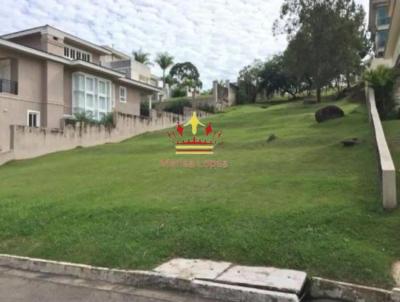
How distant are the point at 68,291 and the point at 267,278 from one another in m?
2.68

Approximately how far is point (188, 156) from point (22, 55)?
16.6 meters

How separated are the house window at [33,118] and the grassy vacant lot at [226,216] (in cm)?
1548

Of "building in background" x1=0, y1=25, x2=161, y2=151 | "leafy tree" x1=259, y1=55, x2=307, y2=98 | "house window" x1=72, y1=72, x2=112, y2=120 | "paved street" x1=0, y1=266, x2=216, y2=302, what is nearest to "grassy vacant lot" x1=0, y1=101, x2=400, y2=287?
"paved street" x1=0, y1=266, x2=216, y2=302

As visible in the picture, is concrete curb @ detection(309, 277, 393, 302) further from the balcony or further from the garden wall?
the balcony

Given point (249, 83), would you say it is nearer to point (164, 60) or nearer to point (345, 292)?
point (164, 60)

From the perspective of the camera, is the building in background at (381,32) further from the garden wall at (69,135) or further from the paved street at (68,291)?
the paved street at (68,291)

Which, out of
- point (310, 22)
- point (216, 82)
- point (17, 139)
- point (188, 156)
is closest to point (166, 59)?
point (216, 82)

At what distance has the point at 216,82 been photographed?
52188 millimetres

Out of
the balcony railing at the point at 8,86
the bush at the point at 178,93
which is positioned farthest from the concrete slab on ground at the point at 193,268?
the bush at the point at 178,93

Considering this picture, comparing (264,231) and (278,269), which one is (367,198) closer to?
(264,231)

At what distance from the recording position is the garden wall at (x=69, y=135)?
70.3ft

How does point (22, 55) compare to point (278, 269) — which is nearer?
point (278, 269)

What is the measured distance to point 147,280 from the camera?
6.00 metres

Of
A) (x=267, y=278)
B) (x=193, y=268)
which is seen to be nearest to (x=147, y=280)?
(x=193, y=268)
